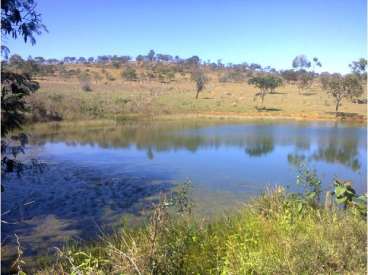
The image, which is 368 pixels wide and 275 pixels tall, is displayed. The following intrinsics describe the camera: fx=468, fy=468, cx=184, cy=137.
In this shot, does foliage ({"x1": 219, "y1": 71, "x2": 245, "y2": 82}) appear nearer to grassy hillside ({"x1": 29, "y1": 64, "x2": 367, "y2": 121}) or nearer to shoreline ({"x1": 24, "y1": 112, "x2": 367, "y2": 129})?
grassy hillside ({"x1": 29, "y1": 64, "x2": 367, "y2": 121})

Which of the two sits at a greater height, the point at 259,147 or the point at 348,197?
the point at 348,197

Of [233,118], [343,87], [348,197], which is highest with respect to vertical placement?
[343,87]

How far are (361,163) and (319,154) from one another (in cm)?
261

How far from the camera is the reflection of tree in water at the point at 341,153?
20.5 m

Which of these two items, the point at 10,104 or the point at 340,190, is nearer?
the point at 340,190

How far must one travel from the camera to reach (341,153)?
75.6 ft

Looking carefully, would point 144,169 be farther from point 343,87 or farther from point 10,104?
point 343,87

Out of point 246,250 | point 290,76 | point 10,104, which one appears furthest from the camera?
point 290,76

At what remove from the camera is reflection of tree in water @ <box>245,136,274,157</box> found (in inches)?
888

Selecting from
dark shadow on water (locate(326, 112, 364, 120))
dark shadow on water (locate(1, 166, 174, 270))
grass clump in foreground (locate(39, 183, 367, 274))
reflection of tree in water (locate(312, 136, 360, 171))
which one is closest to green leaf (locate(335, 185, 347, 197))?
grass clump in foreground (locate(39, 183, 367, 274))

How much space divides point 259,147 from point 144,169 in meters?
8.65

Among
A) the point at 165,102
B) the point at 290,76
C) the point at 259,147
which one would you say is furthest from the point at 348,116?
the point at 290,76

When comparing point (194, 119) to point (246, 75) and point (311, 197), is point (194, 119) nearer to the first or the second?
point (311, 197)

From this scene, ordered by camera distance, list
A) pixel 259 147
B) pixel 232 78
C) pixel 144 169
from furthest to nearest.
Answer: pixel 232 78
pixel 259 147
pixel 144 169
